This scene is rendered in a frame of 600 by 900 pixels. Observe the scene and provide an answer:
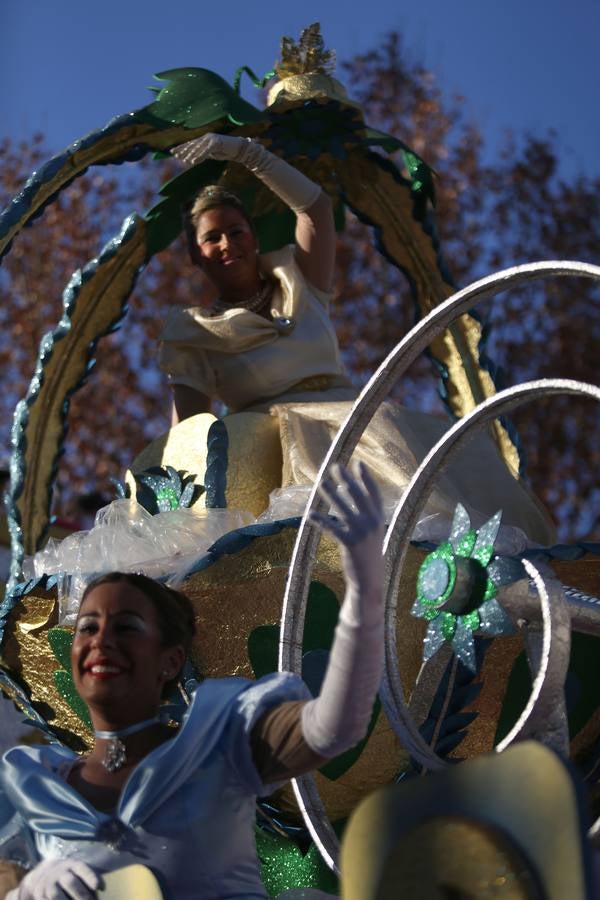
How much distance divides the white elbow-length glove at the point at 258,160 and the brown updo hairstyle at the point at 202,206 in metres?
0.16

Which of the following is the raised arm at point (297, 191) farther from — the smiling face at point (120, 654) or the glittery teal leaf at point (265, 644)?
the smiling face at point (120, 654)

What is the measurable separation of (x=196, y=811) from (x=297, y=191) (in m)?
2.12

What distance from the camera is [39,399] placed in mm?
3939

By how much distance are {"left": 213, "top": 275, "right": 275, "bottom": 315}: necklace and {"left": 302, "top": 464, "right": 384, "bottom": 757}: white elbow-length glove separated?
84.4 inches

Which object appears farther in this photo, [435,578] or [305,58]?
[305,58]

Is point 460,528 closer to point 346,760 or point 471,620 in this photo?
point 471,620

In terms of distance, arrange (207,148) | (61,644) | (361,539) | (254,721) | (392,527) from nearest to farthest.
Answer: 1. (361,539)
2. (254,721)
3. (392,527)
4. (61,644)
5. (207,148)

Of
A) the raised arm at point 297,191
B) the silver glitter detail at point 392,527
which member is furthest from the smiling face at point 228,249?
the silver glitter detail at point 392,527

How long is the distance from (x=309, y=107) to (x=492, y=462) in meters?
1.06

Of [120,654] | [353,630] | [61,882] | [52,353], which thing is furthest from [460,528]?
[52,353]

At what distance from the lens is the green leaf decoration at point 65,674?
2938mm

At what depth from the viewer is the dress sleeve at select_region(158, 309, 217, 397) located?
12.3ft

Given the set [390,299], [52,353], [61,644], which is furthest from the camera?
[390,299]

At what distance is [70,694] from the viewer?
2988 millimetres
